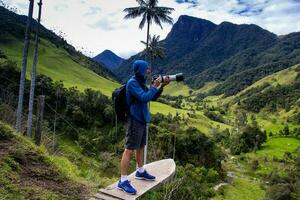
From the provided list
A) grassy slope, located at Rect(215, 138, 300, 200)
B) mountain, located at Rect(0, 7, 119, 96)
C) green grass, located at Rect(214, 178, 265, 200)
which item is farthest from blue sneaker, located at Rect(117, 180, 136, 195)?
mountain, located at Rect(0, 7, 119, 96)

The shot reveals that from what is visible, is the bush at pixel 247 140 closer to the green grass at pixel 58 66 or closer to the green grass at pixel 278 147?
the green grass at pixel 278 147

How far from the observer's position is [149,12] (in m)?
37.5

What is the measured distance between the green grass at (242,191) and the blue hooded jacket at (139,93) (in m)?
62.4

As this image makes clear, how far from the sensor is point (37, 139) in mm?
11859

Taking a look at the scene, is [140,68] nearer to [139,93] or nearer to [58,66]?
[139,93]

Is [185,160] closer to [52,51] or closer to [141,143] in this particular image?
[141,143]

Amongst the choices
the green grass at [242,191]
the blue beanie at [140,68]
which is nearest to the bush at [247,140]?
the green grass at [242,191]

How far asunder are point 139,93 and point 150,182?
1.79 metres

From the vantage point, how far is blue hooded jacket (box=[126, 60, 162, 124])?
703 centimetres

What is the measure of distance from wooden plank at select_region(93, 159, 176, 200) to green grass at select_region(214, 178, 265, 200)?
60584 mm

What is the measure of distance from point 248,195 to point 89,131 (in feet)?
111

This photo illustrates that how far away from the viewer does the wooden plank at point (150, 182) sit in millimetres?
6846

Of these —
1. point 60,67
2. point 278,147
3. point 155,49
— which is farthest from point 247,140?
point 155,49

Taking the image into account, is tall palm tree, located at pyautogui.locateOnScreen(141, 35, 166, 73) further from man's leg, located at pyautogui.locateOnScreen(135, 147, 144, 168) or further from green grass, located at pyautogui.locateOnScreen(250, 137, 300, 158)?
green grass, located at pyautogui.locateOnScreen(250, 137, 300, 158)
